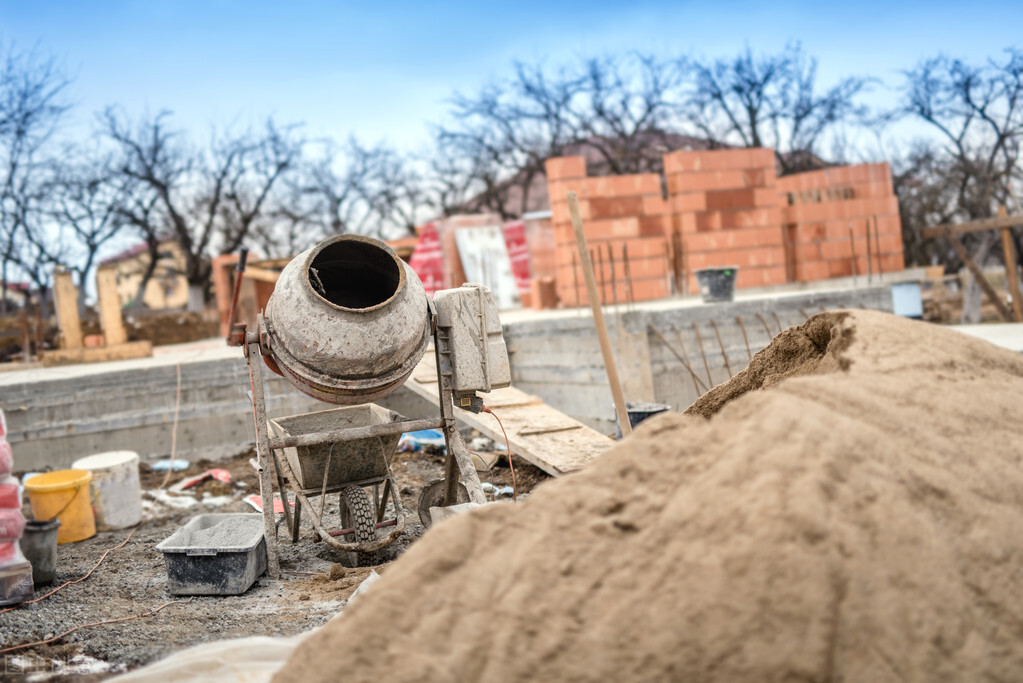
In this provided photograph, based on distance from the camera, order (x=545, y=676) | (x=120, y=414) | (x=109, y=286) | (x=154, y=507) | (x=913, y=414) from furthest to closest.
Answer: (x=109, y=286) < (x=120, y=414) < (x=154, y=507) < (x=913, y=414) < (x=545, y=676)

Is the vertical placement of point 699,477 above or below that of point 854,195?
below

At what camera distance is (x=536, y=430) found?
5746 millimetres

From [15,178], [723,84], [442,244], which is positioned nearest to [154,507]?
[442,244]

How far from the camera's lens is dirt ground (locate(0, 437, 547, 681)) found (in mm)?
3146

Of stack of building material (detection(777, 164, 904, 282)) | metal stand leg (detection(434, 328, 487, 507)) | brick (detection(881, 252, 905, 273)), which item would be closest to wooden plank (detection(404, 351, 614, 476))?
metal stand leg (detection(434, 328, 487, 507))

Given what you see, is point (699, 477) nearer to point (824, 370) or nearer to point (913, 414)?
point (913, 414)

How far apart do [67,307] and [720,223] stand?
9.54 meters

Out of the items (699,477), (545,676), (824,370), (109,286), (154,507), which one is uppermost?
(109,286)

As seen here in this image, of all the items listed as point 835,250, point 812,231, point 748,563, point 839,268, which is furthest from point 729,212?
point 748,563

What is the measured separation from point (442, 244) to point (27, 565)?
451 inches

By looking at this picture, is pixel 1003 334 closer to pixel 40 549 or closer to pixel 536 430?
pixel 536 430

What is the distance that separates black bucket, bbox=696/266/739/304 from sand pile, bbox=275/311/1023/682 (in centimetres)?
696

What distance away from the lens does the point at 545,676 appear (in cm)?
158

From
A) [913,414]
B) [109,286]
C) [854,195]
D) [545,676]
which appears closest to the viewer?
[545,676]
